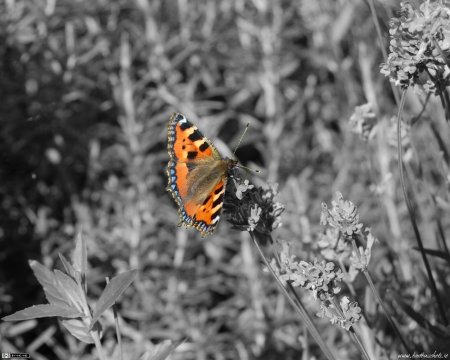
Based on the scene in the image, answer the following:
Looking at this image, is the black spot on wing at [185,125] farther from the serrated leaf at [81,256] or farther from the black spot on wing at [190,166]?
the serrated leaf at [81,256]

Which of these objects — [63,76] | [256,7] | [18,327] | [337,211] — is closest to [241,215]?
[337,211]

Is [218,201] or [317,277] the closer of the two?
[317,277]

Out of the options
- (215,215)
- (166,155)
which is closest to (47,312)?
(215,215)

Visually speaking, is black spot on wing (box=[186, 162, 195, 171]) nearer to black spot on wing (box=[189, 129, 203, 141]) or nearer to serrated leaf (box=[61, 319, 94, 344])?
black spot on wing (box=[189, 129, 203, 141])

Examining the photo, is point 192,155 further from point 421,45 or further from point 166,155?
point 421,45

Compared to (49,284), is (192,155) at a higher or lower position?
lower

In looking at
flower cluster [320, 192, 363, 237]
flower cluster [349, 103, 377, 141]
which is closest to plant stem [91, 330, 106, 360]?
flower cluster [320, 192, 363, 237]

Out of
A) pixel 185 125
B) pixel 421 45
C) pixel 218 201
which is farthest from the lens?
pixel 185 125
